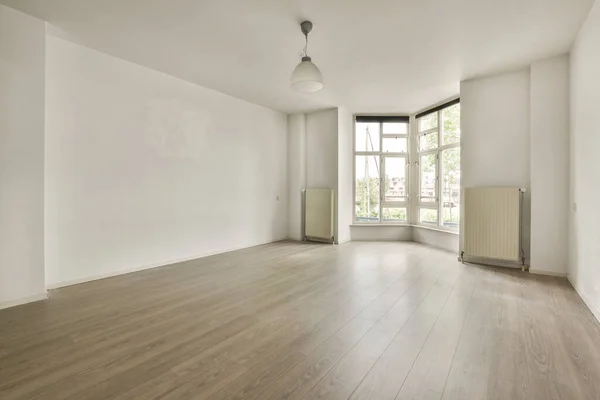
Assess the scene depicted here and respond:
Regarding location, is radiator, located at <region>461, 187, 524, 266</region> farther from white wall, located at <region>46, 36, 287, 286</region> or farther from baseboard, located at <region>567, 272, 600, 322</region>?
white wall, located at <region>46, 36, 287, 286</region>

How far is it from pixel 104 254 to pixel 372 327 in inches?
138

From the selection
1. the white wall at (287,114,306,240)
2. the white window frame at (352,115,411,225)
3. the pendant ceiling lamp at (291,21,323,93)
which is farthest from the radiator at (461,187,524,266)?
the white wall at (287,114,306,240)

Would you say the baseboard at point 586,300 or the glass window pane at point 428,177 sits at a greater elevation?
the glass window pane at point 428,177

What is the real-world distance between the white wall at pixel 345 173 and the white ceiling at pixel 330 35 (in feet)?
5.73

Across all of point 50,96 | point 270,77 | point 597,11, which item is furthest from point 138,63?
point 597,11

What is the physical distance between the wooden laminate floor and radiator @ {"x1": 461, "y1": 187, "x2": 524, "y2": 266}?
1.83ft

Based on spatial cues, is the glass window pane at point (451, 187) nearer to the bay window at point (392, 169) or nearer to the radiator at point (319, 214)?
the bay window at point (392, 169)

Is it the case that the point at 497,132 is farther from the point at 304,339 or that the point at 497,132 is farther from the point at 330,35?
the point at 304,339

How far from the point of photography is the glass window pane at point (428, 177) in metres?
Result: 6.35

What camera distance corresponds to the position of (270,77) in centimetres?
474

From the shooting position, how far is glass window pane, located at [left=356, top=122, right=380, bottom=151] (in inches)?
279

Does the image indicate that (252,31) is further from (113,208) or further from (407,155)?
(407,155)

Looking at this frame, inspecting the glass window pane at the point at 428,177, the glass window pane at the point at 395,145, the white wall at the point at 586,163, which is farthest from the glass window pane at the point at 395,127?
the white wall at the point at 586,163

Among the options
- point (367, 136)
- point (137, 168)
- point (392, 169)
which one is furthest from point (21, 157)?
point (392, 169)
